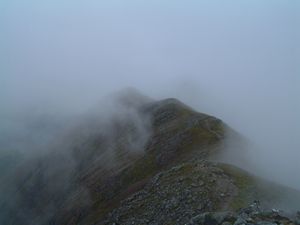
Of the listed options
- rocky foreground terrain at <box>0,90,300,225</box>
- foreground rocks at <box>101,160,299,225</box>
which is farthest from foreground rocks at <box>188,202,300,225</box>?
foreground rocks at <box>101,160,299,225</box>

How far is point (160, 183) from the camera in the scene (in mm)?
94750

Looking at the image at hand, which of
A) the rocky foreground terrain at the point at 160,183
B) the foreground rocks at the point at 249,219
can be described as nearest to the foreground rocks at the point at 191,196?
the rocky foreground terrain at the point at 160,183

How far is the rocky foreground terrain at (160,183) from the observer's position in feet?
236

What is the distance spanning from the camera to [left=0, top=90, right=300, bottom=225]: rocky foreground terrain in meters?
71.9

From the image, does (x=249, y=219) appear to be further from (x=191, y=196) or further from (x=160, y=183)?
(x=160, y=183)

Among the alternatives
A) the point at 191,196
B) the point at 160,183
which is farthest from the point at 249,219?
the point at 160,183

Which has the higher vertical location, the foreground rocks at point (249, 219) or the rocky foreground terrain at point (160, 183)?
the foreground rocks at point (249, 219)

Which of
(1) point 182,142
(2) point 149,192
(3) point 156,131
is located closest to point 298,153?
(3) point 156,131

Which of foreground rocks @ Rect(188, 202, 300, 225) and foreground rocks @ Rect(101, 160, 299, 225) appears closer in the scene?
foreground rocks @ Rect(188, 202, 300, 225)

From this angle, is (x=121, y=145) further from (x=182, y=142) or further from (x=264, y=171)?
(x=264, y=171)

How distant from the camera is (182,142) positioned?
5030 inches

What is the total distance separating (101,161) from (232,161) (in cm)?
8010

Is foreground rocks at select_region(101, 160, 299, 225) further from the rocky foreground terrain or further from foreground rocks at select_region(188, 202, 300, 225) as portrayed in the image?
foreground rocks at select_region(188, 202, 300, 225)

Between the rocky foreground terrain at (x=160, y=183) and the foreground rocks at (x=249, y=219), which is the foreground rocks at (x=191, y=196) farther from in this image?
the foreground rocks at (x=249, y=219)
